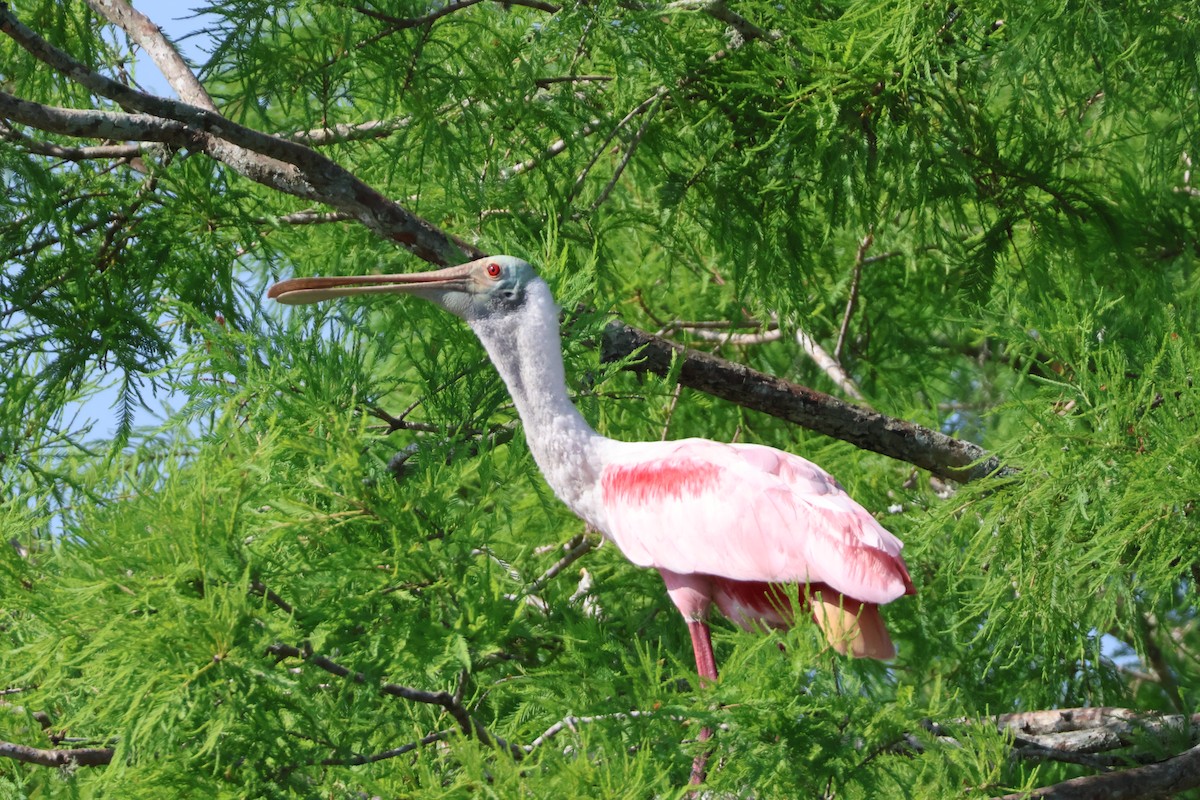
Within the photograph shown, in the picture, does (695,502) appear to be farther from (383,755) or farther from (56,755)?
(56,755)

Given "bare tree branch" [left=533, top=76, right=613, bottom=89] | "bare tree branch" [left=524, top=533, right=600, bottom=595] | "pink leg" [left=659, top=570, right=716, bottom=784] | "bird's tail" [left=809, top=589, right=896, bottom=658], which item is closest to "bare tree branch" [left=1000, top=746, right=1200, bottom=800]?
"bird's tail" [left=809, top=589, right=896, bottom=658]

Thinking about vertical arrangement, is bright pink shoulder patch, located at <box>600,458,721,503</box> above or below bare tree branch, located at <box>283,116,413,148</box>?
below

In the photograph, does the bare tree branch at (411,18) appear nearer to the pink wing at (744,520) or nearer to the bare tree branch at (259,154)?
the bare tree branch at (259,154)

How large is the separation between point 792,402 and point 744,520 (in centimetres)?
70

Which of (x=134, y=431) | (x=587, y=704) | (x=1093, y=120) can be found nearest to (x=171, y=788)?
(x=587, y=704)

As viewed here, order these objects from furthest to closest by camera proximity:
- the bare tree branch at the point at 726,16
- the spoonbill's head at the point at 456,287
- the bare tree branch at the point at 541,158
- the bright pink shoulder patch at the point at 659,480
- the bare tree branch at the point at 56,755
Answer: the bare tree branch at the point at 541,158 → the bare tree branch at the point at 726,16 → the spoonbill's head at the point at 456,287 → the bright pink shoulder patch at the point at 659,480 → the bare tree branch at the point at 56,755

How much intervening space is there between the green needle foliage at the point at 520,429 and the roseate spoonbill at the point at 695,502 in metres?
0.16

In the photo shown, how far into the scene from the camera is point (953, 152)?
376 centimetres

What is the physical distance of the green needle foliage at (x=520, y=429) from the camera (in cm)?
238

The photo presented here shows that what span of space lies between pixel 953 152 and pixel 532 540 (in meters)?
1.92

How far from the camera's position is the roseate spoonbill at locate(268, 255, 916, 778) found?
309 centimetres

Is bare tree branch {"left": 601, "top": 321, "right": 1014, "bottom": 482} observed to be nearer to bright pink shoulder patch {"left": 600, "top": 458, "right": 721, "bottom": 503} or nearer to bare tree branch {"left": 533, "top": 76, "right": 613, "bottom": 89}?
bright pink shoulder patch {"left": 600, "top": 458, "right": 721, "bottom": 503}

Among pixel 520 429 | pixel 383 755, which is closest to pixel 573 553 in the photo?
pixel 520 429

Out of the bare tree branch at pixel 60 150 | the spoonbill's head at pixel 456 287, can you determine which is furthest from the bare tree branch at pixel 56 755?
the bare tree branch at pixel 60 150
